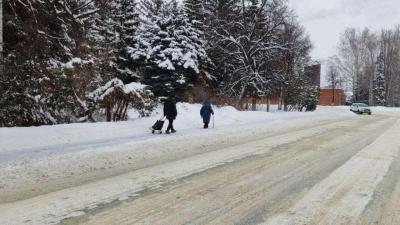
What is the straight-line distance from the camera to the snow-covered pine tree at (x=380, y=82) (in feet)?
329

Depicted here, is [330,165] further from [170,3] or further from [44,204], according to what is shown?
[170,3]

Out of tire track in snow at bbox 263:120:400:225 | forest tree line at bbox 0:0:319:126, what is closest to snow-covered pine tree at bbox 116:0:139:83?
forest tree line at bbox 0:0:319:126

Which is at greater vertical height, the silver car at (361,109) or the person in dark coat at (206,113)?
the person in dark coat at (206,113)

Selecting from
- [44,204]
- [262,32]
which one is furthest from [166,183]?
[262,32]

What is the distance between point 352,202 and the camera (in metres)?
7.46

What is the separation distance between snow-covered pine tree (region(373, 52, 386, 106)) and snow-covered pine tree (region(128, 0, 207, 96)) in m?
71.1

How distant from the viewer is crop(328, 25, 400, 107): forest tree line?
9525 centimetres

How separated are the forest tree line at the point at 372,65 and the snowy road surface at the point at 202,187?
3369 inches

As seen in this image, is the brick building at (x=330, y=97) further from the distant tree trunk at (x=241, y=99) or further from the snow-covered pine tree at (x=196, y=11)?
the distant tree trunk at (x=241, y=99)

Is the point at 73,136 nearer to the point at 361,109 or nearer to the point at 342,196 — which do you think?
the point at 342,196

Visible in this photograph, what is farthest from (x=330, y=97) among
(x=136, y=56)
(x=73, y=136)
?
(x=73, y=136)

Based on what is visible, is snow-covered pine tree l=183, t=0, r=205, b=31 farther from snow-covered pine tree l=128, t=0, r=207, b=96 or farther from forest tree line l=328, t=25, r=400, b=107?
forest tree line l=328, t=25, r=400, b=107

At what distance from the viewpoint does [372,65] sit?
95250mm

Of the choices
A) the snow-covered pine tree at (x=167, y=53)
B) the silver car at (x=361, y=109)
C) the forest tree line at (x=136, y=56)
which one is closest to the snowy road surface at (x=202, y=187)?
the forest tree line at (x=136, y=56)
